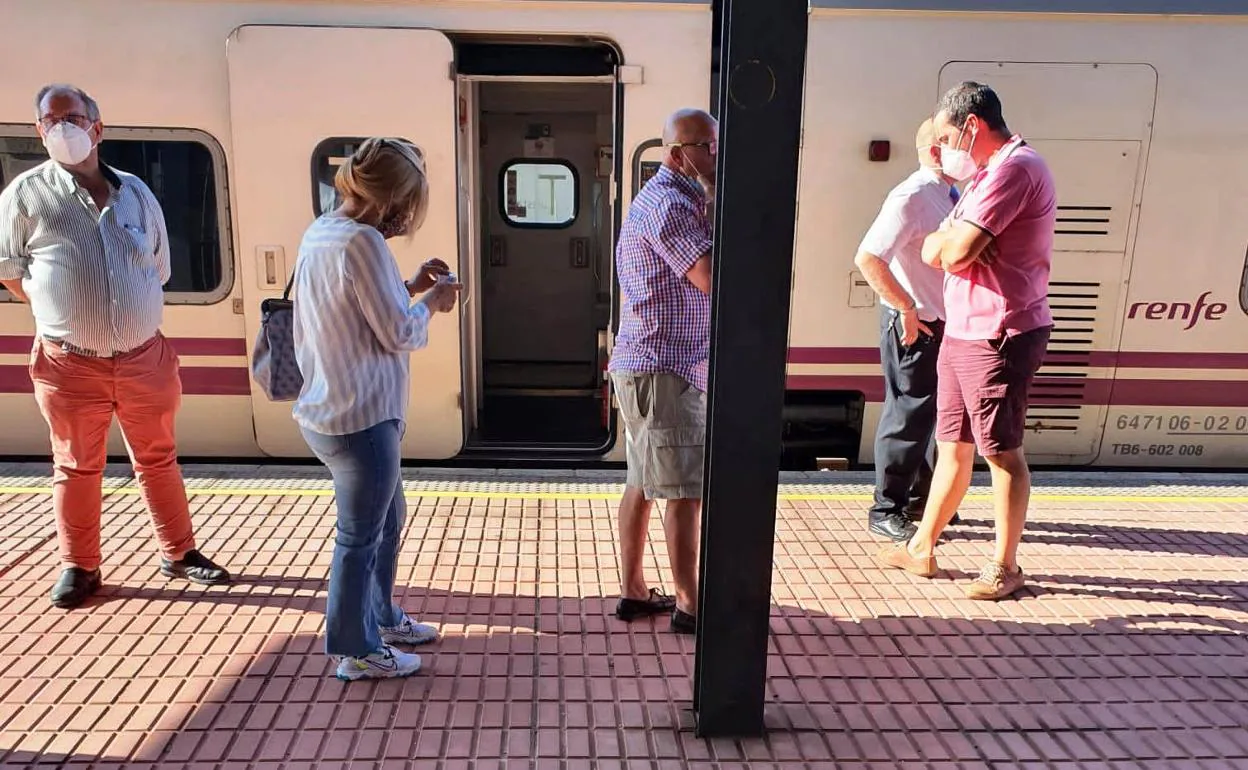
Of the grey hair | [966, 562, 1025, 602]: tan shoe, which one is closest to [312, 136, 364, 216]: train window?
the grey hair

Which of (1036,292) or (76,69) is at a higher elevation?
(76,69)

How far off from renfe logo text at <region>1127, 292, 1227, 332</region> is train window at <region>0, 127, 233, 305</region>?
509 centimetres

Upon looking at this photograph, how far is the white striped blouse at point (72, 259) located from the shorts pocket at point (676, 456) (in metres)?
2.02

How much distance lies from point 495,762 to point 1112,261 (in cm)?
422

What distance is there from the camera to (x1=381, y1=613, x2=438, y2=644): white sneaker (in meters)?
3.04

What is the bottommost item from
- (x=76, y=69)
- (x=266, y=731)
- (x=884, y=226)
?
(x=266, y=731)

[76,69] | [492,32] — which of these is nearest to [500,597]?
[492,32]

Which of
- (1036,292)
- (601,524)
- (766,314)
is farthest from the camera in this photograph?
(601,524)

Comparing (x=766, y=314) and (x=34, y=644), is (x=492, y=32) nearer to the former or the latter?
(x=766, y=314)

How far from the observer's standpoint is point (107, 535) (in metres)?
3.91

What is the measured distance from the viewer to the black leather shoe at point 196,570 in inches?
137

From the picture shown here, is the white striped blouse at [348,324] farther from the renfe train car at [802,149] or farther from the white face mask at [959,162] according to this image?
the renfe train car at [802,149]

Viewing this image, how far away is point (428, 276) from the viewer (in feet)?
9.39

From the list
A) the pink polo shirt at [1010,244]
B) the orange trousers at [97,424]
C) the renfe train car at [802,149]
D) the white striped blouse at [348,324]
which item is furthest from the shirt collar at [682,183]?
the orange trousers at [97,424]
